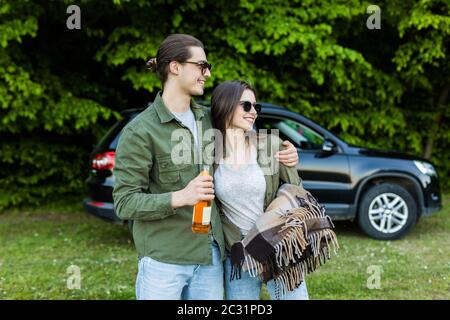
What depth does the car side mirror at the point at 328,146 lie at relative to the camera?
661cm

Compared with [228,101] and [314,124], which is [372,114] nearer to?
[314,124]

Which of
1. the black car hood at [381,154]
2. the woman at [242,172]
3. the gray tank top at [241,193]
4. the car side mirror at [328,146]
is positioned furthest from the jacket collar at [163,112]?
the black car hood at [381,154]

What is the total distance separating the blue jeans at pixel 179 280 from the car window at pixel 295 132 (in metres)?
4.15

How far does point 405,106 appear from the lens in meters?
10.5

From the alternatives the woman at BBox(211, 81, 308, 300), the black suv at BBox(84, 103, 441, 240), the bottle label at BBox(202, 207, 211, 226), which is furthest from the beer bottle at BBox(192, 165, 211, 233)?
the black suv at BBox(84, 103, 441, 240)

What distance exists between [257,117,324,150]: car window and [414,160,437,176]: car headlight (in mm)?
1275

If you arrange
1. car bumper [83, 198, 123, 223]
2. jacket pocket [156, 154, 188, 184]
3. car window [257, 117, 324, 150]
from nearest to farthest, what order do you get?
jacket pocket [156, 154, 188, 184], car bumper [83, 198, 123, 223], car window [257, 117, 324, 150]

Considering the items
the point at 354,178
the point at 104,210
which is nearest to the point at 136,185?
the point at 104,210

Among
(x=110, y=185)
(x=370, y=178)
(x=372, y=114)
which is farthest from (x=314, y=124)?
(x=372, y=114)

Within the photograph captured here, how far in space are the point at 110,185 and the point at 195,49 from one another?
4.04 m

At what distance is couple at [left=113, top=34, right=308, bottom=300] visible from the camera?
7.58 feet

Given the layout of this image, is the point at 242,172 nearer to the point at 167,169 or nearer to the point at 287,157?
the point at 287,157

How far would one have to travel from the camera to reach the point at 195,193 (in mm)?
2230

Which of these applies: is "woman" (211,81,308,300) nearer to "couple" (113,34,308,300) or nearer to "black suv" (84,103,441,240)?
"couple" (113,34,308,300)
